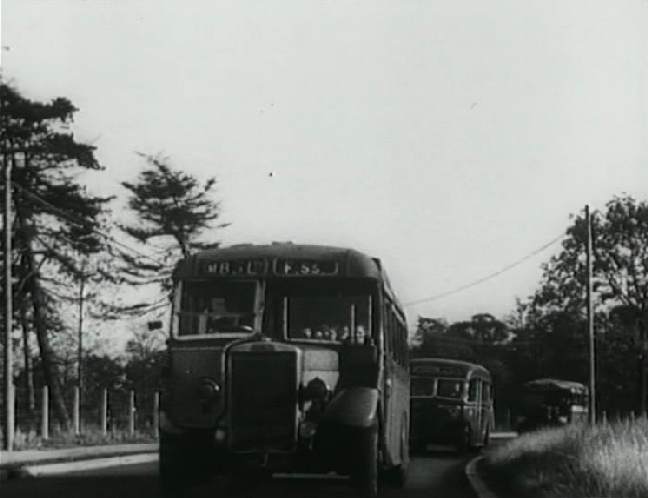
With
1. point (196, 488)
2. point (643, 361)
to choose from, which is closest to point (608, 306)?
point (643, 361)

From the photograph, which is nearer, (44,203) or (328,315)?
(328,315)

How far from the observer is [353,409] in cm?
1461

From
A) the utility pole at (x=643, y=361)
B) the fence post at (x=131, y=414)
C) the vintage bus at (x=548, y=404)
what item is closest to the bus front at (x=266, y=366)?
the fence post at (x=131, y=414)

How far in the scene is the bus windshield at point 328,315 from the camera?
50.4 feet

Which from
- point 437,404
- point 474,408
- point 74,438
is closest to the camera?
point 437,404

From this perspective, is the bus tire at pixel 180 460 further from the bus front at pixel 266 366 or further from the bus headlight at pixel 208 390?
A: the bus headlight at pixel 208 390

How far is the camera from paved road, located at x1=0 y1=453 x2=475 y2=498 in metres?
16.9

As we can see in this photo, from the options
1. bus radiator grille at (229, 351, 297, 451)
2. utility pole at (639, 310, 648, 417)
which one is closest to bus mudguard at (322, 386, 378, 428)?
bus radiator grille at (229, 351, 297, 451)

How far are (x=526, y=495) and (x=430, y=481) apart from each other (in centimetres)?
605

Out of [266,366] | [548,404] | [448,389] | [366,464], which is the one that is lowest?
[548,404]

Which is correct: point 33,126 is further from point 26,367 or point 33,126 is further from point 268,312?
point 268,312

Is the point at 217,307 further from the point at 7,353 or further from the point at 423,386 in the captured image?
the point at 423,386

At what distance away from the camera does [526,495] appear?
1623cm

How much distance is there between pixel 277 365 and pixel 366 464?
143 centimetres
